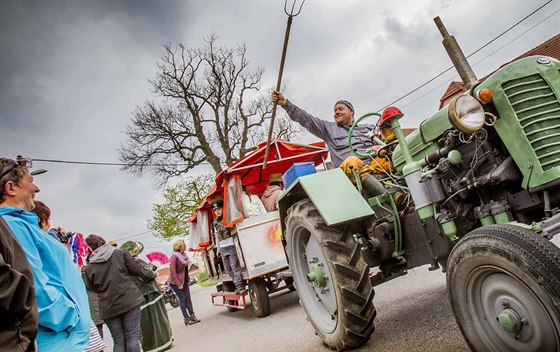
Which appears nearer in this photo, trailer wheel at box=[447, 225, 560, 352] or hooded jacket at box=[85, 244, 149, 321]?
trailer wheel at box=[447, 225, 560, 352]

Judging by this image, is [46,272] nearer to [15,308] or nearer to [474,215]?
[15,308]

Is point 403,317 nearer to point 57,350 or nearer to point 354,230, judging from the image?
point 354,230

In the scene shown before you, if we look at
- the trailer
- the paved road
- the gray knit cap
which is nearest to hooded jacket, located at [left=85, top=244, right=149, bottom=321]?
the paved road

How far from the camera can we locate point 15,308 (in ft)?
4.70

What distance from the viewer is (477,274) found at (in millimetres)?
1746

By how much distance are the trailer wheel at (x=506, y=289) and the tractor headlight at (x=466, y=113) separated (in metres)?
0.53

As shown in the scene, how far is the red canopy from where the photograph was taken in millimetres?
6578

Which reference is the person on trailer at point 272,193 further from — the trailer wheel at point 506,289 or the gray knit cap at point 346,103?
the trailer wheel at point 506,289

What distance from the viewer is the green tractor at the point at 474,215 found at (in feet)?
5.20

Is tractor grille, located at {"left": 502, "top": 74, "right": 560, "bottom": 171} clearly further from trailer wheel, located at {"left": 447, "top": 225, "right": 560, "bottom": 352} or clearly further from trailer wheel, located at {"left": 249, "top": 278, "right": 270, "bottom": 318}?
trailer wheel, located at {"left": 249, "top": 278, "right": 270, "bottom": 318}

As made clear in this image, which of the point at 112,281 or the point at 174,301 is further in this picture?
the point at 174,301

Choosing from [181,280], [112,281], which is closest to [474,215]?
[112,281]

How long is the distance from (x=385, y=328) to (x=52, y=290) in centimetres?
271

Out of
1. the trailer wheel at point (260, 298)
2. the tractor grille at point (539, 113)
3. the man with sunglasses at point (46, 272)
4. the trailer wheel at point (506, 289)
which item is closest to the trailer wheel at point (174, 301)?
the trailer wheel at point (260, 298)
